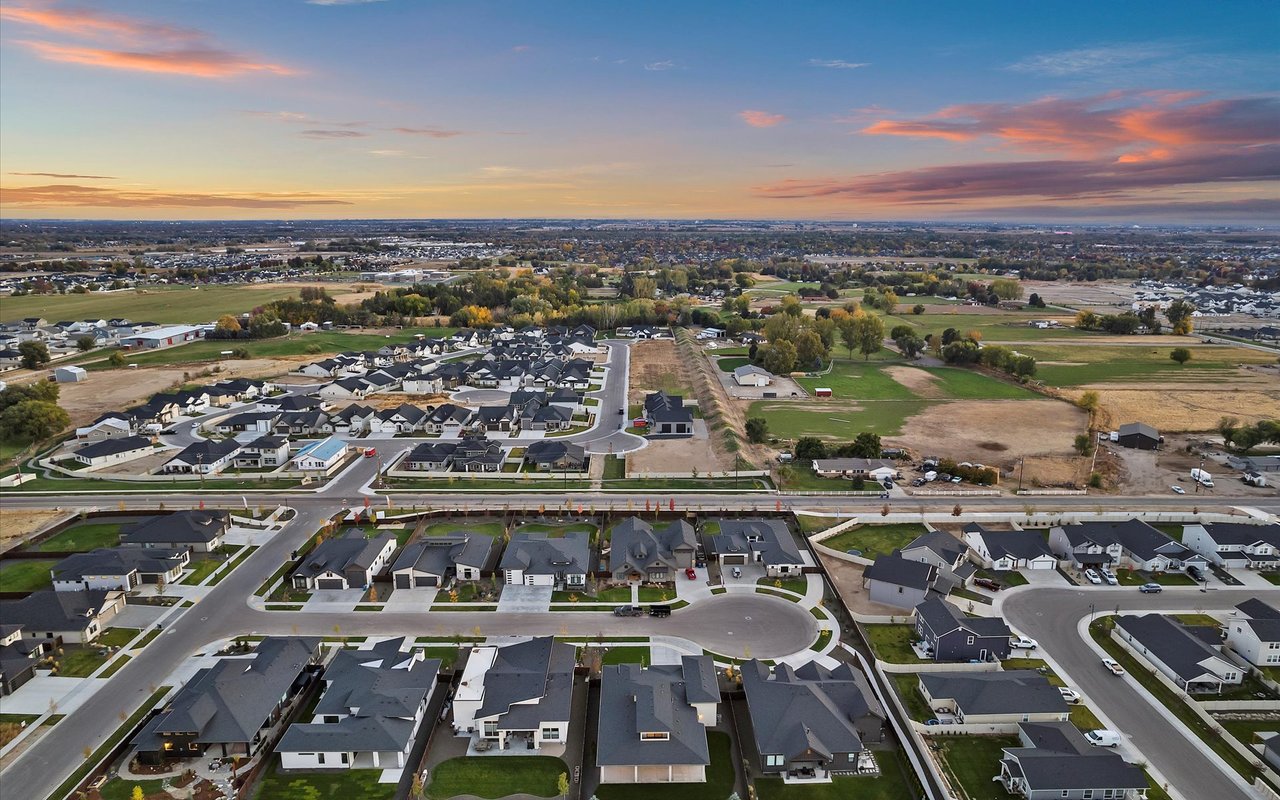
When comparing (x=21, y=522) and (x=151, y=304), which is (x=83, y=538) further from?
(x=151, y=304)

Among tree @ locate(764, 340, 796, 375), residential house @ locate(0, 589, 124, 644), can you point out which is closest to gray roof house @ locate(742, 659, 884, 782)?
residential house @ locate(0, 589, 124, 644)

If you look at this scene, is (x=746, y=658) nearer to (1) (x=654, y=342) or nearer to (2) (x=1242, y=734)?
(2) (x=1242, y=734)

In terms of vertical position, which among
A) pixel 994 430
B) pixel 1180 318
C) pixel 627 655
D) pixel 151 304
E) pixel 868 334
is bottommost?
pixel 627 655

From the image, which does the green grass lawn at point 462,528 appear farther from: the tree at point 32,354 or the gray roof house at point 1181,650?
the tree at point 32,354

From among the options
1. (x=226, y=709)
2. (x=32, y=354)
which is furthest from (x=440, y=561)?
(x=32, y=354)

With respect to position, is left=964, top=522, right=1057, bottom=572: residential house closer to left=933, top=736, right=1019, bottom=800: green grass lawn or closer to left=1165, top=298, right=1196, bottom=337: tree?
left=933, top=736, right=1019, bottom=800: green grass lawn
